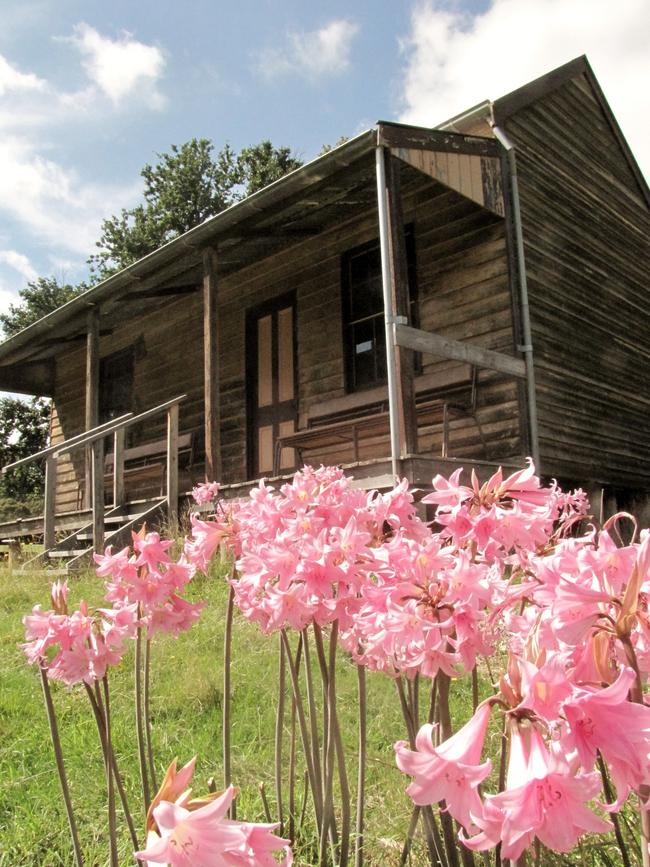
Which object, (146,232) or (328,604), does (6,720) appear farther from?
(146,232)

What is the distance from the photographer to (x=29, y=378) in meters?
14.9

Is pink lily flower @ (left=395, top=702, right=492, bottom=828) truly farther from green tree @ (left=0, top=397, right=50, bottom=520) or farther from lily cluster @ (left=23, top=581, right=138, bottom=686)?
green tree @ (left=0, top=397, right=50, bottom=520)

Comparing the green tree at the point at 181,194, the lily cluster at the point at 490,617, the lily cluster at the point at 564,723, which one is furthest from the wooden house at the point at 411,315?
the green tree at the point at 181,194

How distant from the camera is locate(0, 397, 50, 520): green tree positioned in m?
31.2

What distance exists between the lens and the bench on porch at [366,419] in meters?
7.75

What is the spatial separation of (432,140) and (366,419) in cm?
281

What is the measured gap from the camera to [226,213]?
25.9ft

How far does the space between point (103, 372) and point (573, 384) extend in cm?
894

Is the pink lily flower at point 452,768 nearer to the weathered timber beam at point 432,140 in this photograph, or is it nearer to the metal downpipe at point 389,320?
the metal downpipe at point 389,320

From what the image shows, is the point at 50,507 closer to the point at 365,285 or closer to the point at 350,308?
the point at 350,308

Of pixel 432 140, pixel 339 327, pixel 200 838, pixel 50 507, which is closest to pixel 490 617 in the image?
pixel 200 838

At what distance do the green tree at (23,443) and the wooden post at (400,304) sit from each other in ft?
90.4

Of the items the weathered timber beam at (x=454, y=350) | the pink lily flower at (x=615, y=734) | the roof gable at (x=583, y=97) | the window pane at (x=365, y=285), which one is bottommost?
the pink lily flower at (x=615, y=734)

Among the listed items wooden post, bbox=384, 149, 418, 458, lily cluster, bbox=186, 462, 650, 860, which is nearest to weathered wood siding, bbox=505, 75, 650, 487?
wooden post, bbox=384, 149, 418, 458
